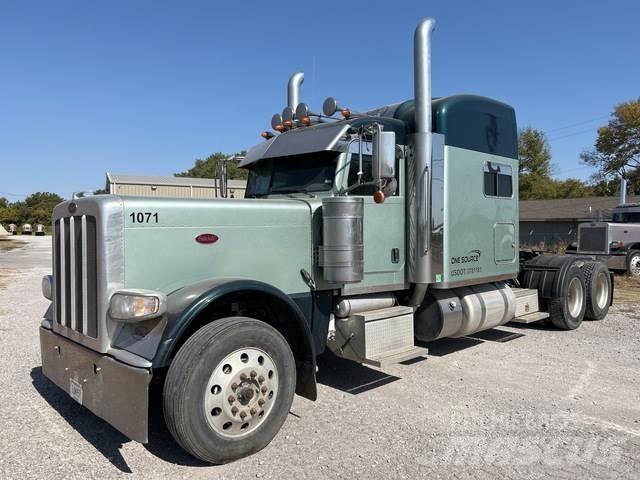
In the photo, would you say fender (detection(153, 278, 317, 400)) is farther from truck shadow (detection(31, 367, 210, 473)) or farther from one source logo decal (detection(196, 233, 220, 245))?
truck shadow (detection(31, 367, 210, 473))

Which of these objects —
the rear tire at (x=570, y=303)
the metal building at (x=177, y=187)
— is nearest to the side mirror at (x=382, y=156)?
the metal building at (x=177, y=187)

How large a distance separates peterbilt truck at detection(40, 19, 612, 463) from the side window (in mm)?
28

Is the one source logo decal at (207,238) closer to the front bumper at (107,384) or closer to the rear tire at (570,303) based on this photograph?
the front bumper at (107,384)

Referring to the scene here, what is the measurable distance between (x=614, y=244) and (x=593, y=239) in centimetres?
60

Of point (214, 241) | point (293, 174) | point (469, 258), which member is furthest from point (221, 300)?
point (469, 258)

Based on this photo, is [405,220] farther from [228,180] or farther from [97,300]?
[97,300]

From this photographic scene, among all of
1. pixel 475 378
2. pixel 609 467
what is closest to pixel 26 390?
pixel 475 378

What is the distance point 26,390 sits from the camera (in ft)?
17.3

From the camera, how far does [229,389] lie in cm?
368

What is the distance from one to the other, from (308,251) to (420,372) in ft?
6.87

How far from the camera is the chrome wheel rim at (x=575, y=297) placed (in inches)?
326

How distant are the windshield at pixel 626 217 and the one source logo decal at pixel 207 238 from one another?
18.0 metres

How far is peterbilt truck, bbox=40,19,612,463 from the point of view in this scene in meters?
3.58

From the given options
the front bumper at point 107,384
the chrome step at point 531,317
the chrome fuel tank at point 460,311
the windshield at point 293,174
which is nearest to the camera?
the front bumper at point 107,384
